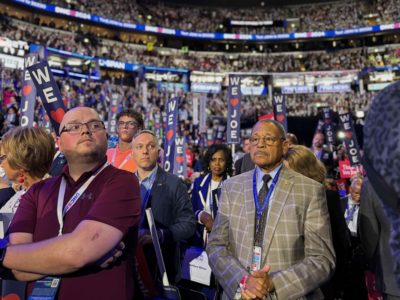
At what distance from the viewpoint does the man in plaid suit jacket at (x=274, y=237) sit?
2250 mm

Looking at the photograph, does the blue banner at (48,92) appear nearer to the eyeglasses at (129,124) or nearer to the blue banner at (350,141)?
the eyeglasses at (129,124)

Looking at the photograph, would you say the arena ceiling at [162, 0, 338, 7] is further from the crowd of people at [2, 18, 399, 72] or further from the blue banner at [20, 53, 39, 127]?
the blue banner at [20, 53, 39, 127]

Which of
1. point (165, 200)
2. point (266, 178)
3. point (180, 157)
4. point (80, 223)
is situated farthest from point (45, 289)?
point (180, 157)

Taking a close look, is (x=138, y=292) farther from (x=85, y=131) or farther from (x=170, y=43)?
(x=170, y=43)

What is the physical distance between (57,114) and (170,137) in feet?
9.23

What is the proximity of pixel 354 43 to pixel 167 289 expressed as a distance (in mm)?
45460

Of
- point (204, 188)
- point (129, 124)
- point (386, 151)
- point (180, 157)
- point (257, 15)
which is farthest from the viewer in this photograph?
point (257, 15)

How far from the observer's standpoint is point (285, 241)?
242cm

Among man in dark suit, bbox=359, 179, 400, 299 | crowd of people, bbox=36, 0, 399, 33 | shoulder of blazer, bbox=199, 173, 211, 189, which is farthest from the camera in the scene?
crowd of people, bbox=36, 0, 399, 33

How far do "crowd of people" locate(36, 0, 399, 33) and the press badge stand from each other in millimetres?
38743

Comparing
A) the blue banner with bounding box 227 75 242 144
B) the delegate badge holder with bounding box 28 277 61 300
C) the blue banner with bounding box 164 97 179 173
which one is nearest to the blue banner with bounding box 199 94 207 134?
the blue banner with bounding box 227 75 242 144

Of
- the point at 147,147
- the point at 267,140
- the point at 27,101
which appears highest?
the point at 27,101

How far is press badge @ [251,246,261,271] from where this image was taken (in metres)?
2.44

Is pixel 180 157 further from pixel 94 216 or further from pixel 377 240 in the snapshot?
pixel 94 216
